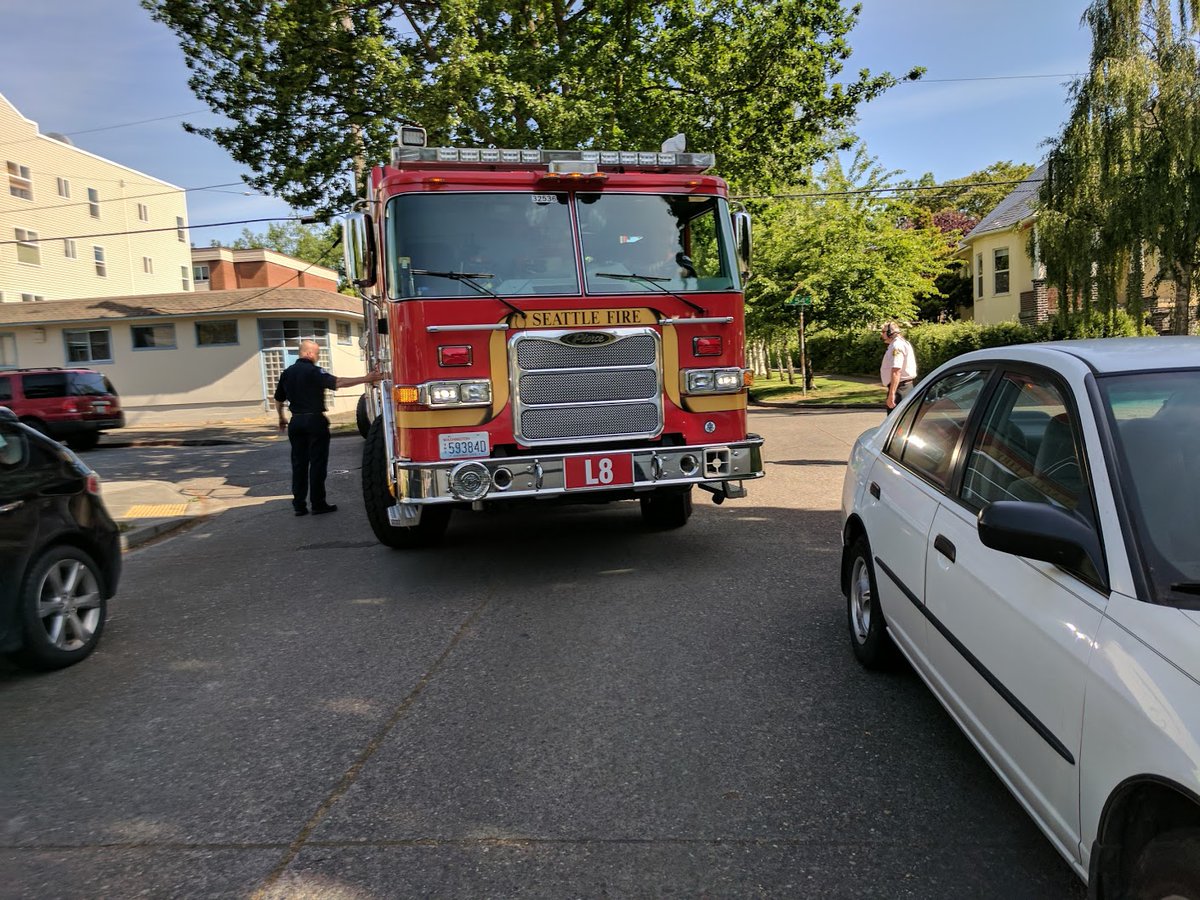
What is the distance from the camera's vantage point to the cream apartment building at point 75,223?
3462cm

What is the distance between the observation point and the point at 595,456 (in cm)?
604

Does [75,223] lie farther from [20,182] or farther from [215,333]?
[215,333]

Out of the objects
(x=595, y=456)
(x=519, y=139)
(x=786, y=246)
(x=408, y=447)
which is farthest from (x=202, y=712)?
(x=786, y=246)

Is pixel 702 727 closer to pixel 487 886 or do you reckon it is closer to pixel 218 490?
pixel 487 886

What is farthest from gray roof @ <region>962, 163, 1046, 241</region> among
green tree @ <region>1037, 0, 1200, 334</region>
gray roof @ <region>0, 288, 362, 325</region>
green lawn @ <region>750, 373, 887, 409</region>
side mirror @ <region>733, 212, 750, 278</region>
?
side mirror @ <region>733, 212, 750, 278</region>

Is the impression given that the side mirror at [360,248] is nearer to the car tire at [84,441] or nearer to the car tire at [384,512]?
the car tire at [384,512]

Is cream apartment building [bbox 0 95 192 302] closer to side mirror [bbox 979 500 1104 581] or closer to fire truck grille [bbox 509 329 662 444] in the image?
fire truck grille [bbox 509 329 662 444]

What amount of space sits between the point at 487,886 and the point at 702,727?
138 cm

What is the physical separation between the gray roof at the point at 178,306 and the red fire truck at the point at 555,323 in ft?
77.2

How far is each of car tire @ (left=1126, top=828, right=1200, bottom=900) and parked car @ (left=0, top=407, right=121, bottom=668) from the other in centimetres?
507

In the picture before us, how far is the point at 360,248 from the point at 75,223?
38229 mm

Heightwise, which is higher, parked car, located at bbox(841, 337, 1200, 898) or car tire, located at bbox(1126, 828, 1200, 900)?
parked car, located at bbox(841, 337, 1200, 898)

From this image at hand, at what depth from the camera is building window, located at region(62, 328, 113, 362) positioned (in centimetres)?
2933

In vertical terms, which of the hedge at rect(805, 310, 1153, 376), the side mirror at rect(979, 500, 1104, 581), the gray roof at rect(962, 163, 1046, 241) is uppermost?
the gray roof at rect(962, 163, 1046, 241)
